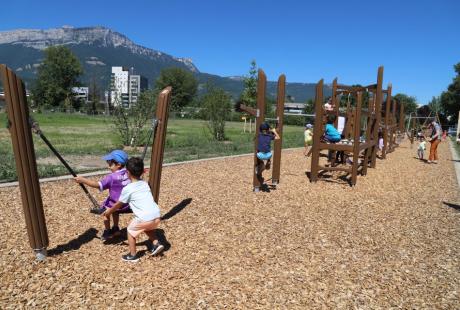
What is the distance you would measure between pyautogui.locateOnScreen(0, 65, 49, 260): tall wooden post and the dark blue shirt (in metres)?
3.90

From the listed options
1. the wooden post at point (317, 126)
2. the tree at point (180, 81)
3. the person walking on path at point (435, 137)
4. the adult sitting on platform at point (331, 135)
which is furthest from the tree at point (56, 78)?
the wooden post at point (317, 126)

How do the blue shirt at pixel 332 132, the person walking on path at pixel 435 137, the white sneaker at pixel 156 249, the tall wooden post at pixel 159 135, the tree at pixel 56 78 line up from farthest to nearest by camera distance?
the tree at pixel 56 78 < the person walking on path at pixel 435 137 < the blue shirt at pixel 332 132 < the tall wooden post at pixel 159 135 < the white sneaker at pixel 156 249

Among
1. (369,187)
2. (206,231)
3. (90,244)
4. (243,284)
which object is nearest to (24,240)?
(90,244)

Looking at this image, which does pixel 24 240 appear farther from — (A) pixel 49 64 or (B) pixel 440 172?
(A) pixel 49 64

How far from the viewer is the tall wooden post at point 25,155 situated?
137 inches

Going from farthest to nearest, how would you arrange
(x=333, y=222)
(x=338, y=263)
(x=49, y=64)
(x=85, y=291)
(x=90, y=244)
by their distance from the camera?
(x=49, y=64) → (x=333, y=222) → (x=90, y=244) → (x=338, y=263) → (x=85, y=291)

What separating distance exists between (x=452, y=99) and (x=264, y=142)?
6370 centimetres

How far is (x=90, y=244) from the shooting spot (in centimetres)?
444

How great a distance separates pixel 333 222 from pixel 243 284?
8.06 feet

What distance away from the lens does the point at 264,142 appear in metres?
6.91

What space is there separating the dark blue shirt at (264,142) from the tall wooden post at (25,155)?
3.90 meters

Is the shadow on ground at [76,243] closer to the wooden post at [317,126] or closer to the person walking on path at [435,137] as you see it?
the wooden post at [317,126]

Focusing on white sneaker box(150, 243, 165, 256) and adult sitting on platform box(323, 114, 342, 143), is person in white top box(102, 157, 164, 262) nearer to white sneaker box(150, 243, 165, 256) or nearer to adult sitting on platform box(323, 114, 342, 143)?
white sneaker box(150, 243, 165, 256)

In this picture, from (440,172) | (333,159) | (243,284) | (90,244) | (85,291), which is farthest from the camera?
(440,172)
